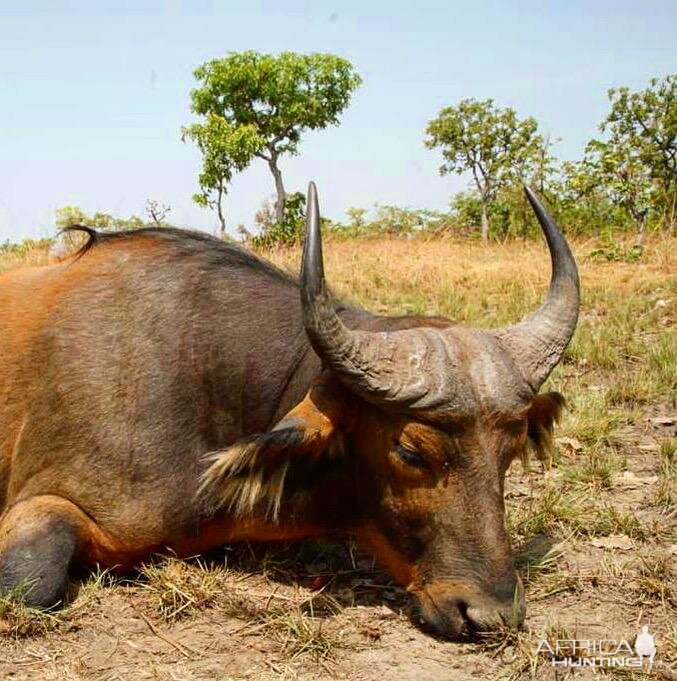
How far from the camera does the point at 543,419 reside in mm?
4766

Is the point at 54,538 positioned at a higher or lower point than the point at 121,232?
lower

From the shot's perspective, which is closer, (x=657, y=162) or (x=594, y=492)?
(x=594, y=492)

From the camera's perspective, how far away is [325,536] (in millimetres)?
4691

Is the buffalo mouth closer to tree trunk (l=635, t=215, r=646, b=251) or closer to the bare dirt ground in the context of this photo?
the bare dirt ground

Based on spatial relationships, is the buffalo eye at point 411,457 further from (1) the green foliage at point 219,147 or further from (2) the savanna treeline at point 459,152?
(1) the green foliage at point 219,147

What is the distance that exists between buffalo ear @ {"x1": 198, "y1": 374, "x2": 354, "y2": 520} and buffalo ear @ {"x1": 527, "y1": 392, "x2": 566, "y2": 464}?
1129 millimetres

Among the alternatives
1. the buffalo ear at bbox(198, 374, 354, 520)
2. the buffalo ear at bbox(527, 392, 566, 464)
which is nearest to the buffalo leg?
the buffalo ear at bbox(198, 374, 354, 520)

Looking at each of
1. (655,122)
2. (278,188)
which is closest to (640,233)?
(655,122)

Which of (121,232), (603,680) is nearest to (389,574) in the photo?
(603,680)

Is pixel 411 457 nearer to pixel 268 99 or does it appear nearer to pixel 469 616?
pixel 469 616

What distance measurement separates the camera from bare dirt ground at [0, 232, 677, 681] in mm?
3783

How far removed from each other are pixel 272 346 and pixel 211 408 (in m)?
0.48

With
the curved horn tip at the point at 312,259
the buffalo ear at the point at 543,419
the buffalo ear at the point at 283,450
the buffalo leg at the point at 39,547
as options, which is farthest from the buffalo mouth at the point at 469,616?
the buffalo leg at the point at 39,547

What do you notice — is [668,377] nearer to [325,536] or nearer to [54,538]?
[325,536]
